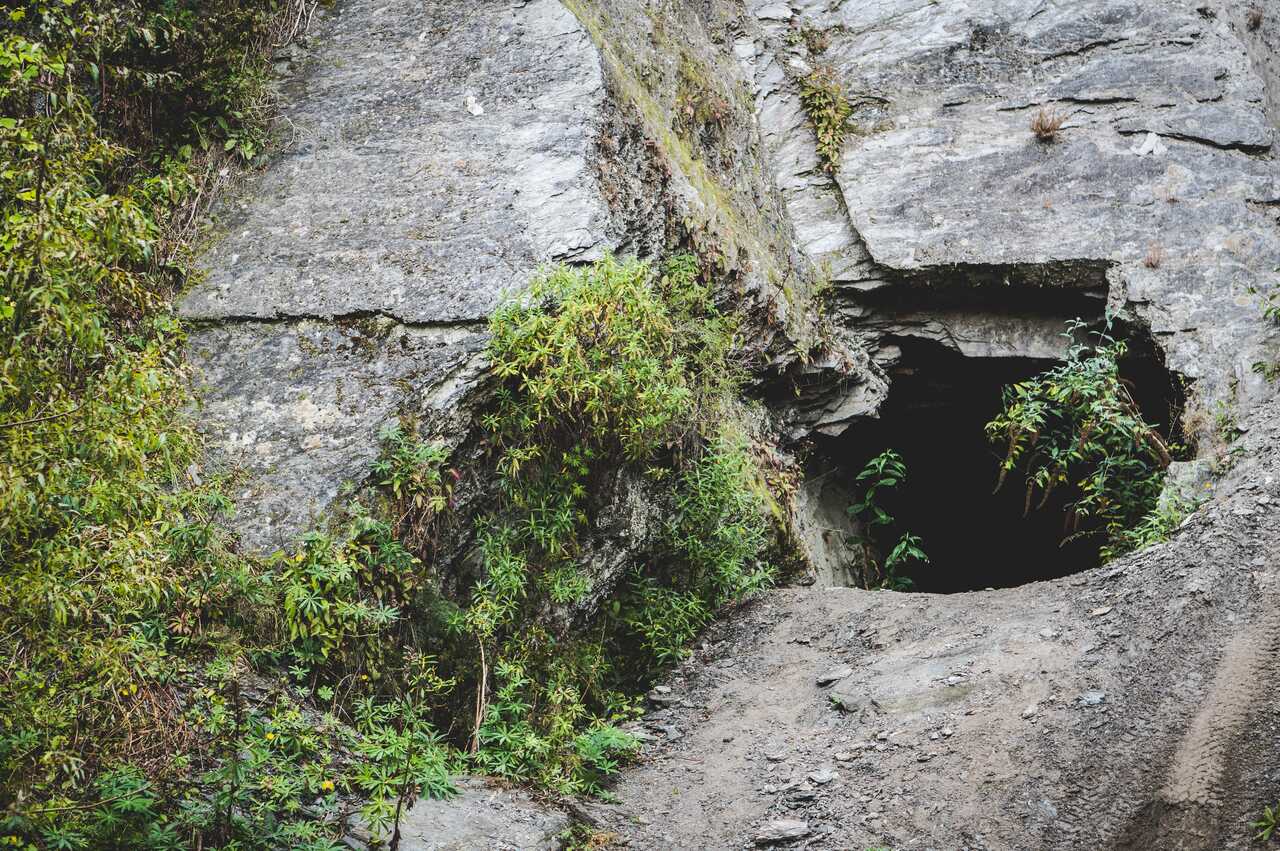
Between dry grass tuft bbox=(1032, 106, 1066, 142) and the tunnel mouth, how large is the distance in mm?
2034

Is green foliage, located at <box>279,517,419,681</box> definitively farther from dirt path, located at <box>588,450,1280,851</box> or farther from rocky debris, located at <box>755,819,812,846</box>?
rocky debris, located at <box>755,819,812,846</box>

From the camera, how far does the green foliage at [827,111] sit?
31.0 ft

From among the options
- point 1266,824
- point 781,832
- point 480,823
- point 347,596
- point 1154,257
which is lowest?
point 781,832

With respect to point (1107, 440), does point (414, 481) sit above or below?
above

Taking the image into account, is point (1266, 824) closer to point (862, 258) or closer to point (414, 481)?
point (414, 481)

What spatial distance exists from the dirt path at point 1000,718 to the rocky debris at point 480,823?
17.5 inches

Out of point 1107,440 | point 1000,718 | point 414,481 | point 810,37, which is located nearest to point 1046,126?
point 810,37

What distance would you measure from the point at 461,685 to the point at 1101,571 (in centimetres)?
373

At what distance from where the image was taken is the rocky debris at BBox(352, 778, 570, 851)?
389cm

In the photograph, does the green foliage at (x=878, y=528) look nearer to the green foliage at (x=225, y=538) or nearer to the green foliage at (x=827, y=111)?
the green foliage at (x=225, y=538)

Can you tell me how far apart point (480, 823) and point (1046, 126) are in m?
7.68

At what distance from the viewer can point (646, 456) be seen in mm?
6039

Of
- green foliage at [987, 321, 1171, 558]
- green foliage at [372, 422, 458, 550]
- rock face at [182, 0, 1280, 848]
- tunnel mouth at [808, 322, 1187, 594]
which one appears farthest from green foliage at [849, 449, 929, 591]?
green foliage at [372, 422, 458, 550]

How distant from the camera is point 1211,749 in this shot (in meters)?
3.87
